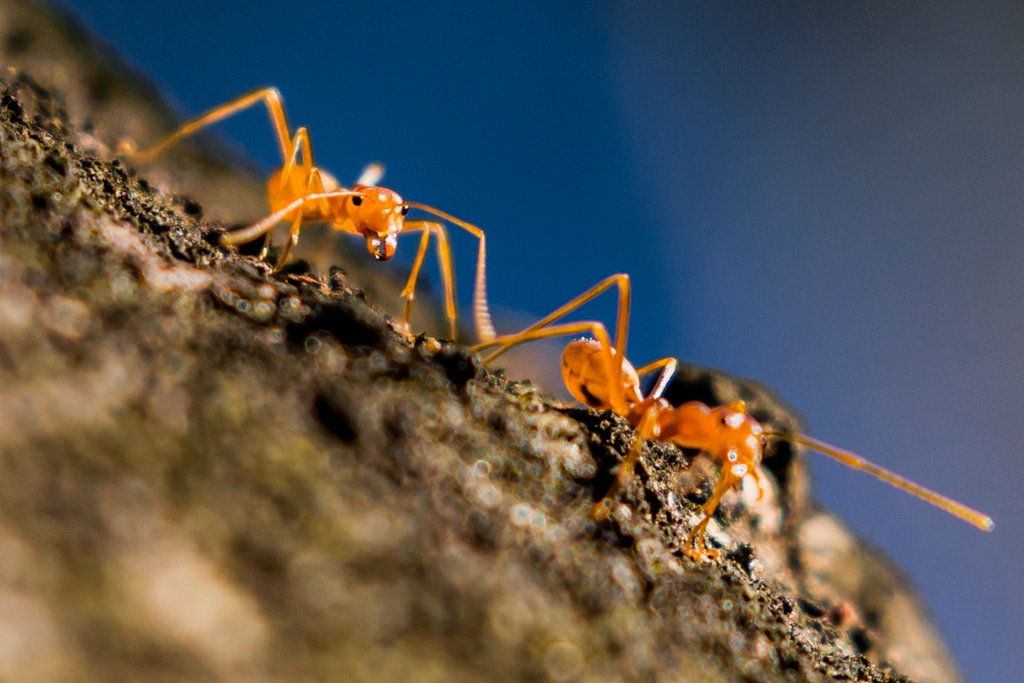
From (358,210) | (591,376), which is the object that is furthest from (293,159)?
(591,376)

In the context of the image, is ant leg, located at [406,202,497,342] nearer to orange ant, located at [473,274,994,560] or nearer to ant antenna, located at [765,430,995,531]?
orange ant, located at [473,274,994,560]

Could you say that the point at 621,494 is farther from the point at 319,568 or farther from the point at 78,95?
the point at 78,95

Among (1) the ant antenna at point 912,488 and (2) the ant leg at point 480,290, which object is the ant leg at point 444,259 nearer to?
(2) the ant leg at point 480,290

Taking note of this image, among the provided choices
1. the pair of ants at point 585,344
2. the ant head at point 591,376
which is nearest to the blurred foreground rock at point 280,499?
the pair of ants at point 585,344

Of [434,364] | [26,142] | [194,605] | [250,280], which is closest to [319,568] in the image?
[194,605]

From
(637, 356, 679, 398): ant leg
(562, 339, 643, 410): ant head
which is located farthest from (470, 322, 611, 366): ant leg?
(637, 356, 679, 398): ant leg

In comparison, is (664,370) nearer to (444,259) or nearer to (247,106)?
(444,259)
